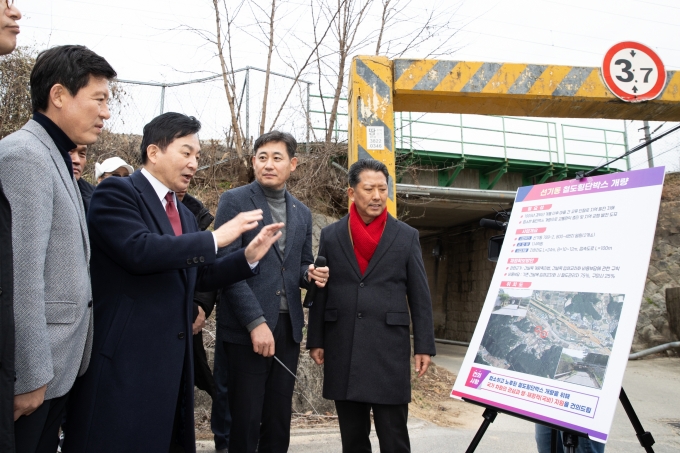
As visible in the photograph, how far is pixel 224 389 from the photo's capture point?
3701 mm

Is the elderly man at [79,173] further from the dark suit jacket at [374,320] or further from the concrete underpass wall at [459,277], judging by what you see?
the concrete underpass wall at [459,277]

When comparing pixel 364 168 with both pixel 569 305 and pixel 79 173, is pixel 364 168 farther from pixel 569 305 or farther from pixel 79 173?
pixel 79 173

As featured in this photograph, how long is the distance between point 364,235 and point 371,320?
49 centimetres

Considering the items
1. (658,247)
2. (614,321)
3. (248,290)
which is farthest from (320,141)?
(658,247)

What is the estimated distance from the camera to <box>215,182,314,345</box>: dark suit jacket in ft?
8.44

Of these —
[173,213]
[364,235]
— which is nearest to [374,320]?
[364,235]

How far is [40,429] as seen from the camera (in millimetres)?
1606

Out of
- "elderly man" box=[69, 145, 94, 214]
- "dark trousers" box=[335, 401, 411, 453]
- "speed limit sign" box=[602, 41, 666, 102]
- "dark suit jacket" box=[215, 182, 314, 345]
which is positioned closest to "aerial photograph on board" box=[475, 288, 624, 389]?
"dark trousers" box=[335, 401, 411, 453]

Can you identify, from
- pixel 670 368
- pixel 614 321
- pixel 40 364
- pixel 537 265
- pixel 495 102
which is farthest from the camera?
pixel 670 368

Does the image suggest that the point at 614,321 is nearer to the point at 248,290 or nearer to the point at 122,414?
the point at 248,290

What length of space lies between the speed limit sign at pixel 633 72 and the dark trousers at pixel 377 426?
3.79m

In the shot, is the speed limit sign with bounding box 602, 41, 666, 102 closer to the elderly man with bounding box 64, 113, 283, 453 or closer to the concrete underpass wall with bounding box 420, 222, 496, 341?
the elderly man with bounding box 64, 113, 283, 453

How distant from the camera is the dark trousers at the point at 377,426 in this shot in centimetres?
257

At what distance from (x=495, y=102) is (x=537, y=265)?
272 cm
